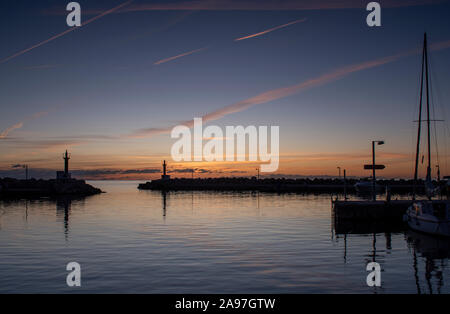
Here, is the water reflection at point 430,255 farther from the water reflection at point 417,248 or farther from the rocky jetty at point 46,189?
the rocky jetty at point 46,189

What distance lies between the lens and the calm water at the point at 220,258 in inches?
666

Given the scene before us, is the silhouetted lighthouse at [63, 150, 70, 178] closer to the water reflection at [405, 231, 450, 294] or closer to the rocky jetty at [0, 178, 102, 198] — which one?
the rocky jetty at [0, 178, 102, 198]

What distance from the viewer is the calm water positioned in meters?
16.9

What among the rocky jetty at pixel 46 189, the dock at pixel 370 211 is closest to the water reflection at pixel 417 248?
the dock at pixel 370 211

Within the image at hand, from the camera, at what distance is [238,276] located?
723 inches

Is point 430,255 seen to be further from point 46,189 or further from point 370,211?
point 46,189

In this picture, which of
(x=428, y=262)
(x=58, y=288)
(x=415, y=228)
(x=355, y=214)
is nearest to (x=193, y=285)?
(x=58, y=288)

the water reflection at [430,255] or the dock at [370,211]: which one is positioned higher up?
the dock at [370,211]

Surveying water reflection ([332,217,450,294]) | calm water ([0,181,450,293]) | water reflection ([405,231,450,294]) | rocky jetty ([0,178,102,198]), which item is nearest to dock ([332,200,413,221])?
water reflection ([332,217,450,294])

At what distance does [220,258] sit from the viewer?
2295 cm

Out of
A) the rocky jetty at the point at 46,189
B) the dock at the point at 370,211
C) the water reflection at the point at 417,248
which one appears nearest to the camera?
the water reflection at the point at 417,248

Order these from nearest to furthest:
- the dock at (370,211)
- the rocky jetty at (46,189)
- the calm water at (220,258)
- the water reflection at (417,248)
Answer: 1. the calm water at (220,258)
2. the water reflection at (417,248)
3. the dock at (370,211)
4. the rocky jetty at (46,189)

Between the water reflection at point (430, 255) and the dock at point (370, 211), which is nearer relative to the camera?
the water reflection at point (430, 255)
